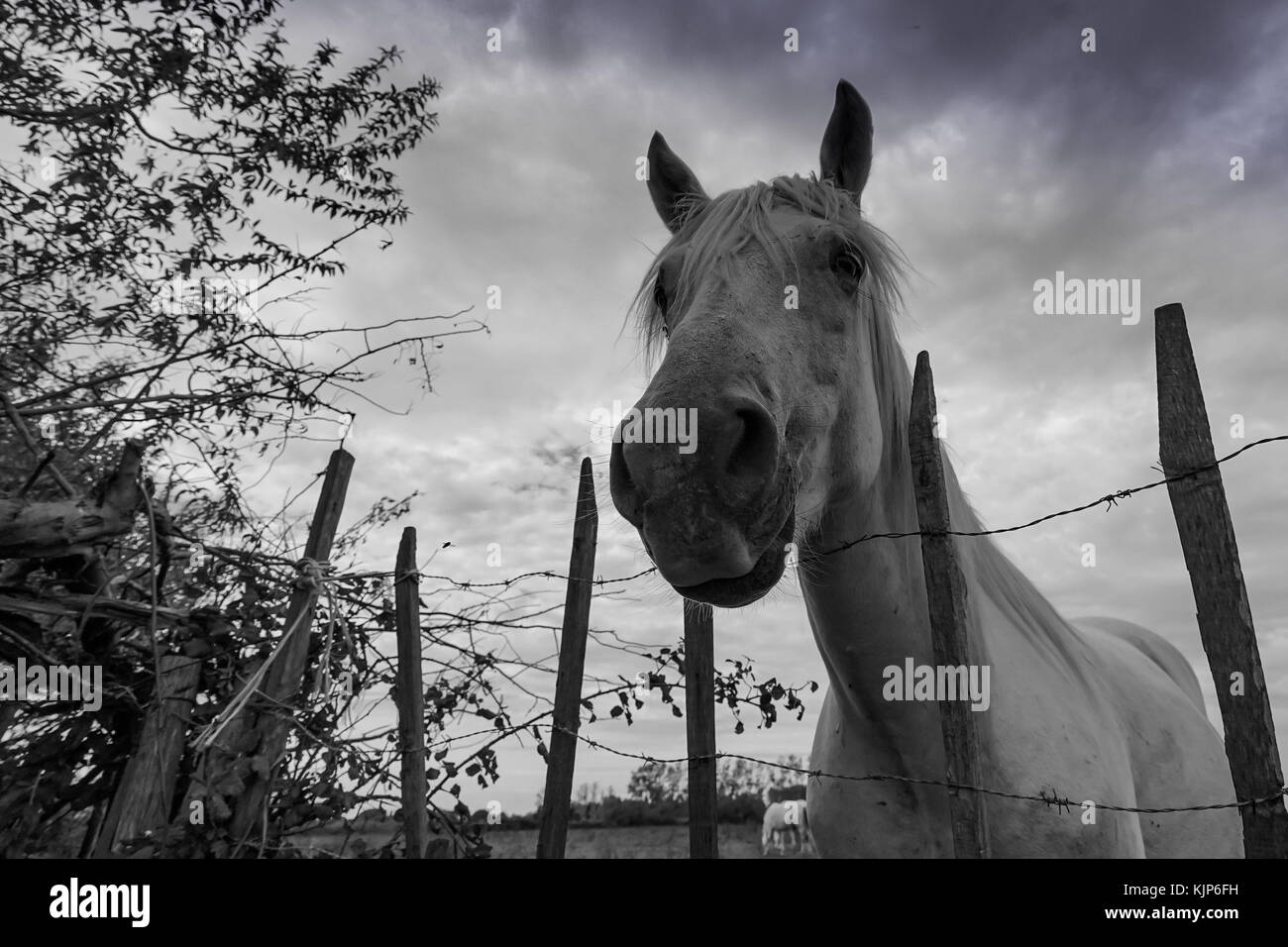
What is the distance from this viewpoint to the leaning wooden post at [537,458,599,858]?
323 cm

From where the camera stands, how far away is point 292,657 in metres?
3.37

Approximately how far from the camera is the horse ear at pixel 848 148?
284 centimetres

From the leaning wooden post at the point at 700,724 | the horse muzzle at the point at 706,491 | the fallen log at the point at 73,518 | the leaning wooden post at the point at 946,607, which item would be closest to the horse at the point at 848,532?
the horse muzzle at the point at 706,491

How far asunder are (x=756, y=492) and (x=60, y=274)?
4.59 m

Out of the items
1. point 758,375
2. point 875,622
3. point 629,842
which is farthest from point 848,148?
point 629,842

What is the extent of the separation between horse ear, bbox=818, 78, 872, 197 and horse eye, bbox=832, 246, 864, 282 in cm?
Answer: 48

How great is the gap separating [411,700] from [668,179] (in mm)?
2427

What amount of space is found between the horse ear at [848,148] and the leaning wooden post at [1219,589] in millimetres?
1208

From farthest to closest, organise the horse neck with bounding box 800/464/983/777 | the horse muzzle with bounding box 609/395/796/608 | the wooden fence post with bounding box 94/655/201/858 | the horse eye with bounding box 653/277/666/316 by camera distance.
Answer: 1. the wooden fence post with bounding box 94/655/201/858
2. the horse eye with bounding box 653/277/666/316
3. the horse neck with bounding box 800/464/983/777
4. the horse muzzle with bounding box 609/395/796/608

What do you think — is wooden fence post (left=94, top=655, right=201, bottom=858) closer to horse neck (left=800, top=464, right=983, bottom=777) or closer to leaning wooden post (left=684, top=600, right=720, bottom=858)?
leaning wooden post (left=684, top=600, right=720, bottom=858)

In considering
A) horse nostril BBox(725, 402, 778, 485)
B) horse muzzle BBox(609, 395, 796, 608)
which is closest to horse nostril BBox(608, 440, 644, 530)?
horse muzzle BBox(609, 395, 796, 608)
